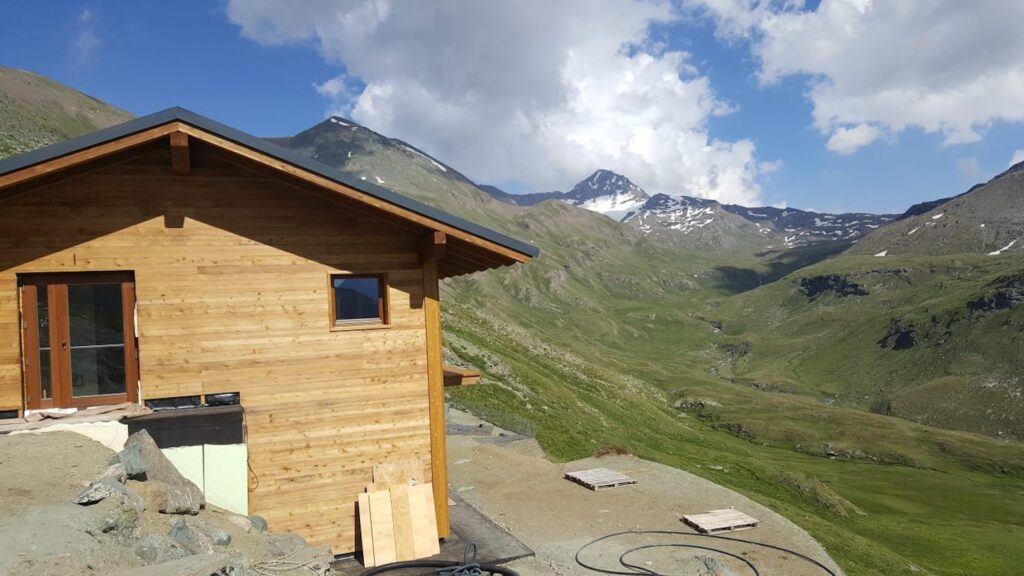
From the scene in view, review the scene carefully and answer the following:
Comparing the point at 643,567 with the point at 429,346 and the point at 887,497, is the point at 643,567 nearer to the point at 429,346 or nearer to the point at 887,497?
the point at 429,346

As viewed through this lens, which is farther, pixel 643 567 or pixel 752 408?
pixel 752 408

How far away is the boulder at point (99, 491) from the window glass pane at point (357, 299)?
588 centimetres

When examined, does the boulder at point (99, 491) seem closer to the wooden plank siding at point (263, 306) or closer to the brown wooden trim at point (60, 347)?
the wooden plank siding at point (263, 306)

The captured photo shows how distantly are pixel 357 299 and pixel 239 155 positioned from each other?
4.13 metres

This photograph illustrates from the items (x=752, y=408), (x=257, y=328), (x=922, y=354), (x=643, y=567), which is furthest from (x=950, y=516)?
(x=922, y=354)

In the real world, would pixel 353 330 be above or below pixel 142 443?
above

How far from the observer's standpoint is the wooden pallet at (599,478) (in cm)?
2634

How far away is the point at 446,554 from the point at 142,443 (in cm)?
709

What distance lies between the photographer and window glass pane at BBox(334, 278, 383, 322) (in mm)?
15508

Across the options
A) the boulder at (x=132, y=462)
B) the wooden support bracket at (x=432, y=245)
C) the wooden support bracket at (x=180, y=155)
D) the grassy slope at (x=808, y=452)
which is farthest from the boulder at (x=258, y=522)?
the grassy slope at (x=808, y=452)

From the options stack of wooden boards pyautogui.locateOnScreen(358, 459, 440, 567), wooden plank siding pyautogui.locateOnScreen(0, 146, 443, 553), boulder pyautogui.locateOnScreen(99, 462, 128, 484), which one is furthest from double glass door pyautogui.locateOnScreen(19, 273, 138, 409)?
stack of wooden boards pyautogui.locateOnScreen(358, 459, 440, 567)

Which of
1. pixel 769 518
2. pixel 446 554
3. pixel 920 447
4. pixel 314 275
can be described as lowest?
pixel 920 447

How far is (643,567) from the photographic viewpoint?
17.7 metres

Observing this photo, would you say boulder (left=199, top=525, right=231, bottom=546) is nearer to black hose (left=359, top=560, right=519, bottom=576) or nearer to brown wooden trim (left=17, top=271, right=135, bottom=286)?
black hose (left=359, top=560, right=519, bottom=576)
